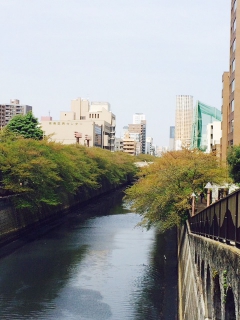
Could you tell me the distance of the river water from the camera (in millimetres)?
24578

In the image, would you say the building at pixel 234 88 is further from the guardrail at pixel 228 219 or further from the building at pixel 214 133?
the guardrail at pixel 228 219

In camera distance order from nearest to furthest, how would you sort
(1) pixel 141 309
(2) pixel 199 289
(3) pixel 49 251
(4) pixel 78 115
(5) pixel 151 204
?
1. (2) pixel 199 289
2. (1) pixel 141 309
3. (5) pixel 151 204
4. (3) pixel 49 251
5. (4) pixel 78 115

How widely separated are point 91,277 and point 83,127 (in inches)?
4062

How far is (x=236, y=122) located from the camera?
48.1m

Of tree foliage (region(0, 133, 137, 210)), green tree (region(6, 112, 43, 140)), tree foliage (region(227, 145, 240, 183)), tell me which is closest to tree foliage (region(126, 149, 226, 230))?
tree foliage (region(227, 145, 240, 183))

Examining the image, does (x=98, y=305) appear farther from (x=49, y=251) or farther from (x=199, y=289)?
(x=49, y=251)

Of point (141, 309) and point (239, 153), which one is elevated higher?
point (239, 153)

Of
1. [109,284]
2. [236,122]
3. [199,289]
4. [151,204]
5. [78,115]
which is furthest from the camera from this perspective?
[78,115]

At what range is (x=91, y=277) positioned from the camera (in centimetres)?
3056

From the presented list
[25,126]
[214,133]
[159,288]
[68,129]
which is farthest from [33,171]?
[68,129]

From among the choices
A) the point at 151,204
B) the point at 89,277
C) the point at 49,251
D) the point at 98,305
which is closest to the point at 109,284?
the point at 89,277

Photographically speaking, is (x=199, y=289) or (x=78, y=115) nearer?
(x=199, y=289)

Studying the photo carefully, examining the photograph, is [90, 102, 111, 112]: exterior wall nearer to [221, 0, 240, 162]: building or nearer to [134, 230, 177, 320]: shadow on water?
[221, 0, 240, 162]: building

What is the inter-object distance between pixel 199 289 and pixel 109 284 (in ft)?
49.0
